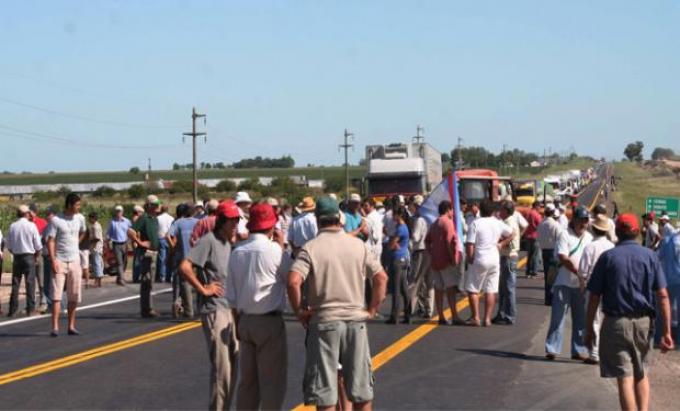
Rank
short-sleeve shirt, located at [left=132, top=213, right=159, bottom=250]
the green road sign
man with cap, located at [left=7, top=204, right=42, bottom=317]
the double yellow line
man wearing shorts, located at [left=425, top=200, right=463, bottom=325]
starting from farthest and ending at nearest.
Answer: the green road sign, short-sleeve shirt, located at [left=132, top=213, right=159, bottom=250], man with cap, located at [left=7, top=204, right=42, bottom=317], man wearing shorts, located at [left=425, top=200, right=463, bottom=325], the double yellow line

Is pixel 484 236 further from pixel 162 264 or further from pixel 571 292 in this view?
pixel 162 264

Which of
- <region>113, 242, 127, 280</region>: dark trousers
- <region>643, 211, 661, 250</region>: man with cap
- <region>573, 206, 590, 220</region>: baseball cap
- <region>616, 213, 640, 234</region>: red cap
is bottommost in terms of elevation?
<region>113, 242, 127, 280</region>: dark trousers

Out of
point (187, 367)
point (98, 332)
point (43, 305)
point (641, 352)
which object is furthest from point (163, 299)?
point (641, 352)

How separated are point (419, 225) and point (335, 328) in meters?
9.21

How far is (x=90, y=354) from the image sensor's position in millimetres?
12969

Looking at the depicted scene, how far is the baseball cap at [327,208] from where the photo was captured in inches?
304

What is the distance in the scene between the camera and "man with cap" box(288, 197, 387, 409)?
7453mm

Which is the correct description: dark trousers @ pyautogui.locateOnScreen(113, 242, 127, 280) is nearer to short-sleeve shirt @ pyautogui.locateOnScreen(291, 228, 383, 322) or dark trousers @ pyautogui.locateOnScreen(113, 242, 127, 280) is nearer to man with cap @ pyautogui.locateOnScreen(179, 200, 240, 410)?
man with cap @ pyautogui.locateOnScreen(179, 200, 240, 410)

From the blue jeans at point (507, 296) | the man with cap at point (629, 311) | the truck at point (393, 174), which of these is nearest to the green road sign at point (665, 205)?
the truck at point (393, 174)

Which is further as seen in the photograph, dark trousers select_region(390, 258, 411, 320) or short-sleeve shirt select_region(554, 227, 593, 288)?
dark trousers select_region(390, 258, 411, 320)

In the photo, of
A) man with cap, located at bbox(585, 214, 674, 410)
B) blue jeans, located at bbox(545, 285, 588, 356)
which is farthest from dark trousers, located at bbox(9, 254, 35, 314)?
man with cap, located at bbox(585, 214, 674, 410)

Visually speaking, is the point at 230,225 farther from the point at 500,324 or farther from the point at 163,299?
the point at 163,299

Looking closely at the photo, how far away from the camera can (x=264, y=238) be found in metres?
7.88

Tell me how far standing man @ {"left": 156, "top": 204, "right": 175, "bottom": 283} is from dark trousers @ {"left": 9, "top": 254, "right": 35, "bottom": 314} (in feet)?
16.0
